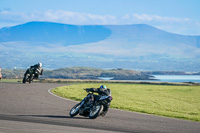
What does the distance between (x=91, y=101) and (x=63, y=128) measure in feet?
11.8

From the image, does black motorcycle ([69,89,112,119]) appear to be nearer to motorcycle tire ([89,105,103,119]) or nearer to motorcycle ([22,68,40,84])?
motorcycle tire ([89,105,103,119])

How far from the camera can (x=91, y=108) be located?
1784 centimetres

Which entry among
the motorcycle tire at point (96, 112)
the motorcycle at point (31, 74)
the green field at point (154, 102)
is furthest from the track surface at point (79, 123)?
the motorcycle at point (31, 74)

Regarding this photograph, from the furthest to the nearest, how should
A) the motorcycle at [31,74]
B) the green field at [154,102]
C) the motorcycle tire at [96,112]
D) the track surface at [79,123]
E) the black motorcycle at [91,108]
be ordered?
1. the motorcycle at [31,74]
2. the green field at [154,102]
3. the black motorcycle at [91,108]
4. the motorcycle tire at [96,112]
5. the track surface at [79,123]

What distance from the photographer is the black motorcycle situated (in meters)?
17.4

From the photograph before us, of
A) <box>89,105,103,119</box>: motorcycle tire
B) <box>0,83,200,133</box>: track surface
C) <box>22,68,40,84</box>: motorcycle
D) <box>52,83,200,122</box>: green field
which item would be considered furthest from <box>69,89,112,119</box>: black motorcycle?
<box>22,68,40,84</box>: motorcycle

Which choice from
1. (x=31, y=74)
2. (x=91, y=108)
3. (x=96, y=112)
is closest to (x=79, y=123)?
(x=96, y=112)

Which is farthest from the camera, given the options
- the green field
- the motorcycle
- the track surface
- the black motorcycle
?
the motorcycle

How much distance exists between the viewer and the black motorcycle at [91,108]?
57.0ft

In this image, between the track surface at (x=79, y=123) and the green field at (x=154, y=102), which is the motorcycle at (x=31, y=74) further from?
the track surface at (x=79, y=123)

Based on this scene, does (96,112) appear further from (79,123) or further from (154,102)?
(154,102)

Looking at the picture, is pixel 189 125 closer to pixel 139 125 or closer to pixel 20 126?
pixel 139 125

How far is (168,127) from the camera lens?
617 inches

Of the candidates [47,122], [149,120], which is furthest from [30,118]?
[149,120]
